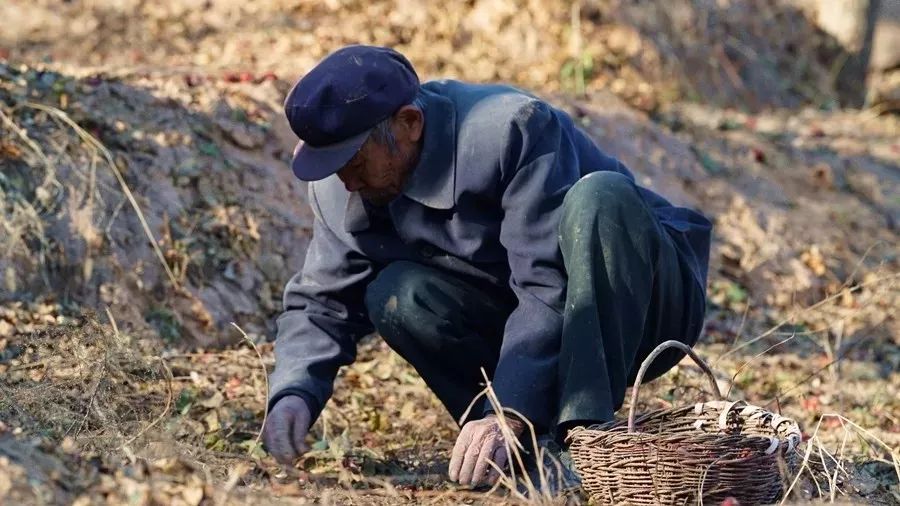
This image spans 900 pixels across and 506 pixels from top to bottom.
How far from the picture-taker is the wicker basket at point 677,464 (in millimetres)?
2910

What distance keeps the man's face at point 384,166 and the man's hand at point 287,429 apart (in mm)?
599

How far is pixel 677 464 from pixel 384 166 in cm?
114

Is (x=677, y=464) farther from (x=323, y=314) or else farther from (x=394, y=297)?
(x=323, y=314)

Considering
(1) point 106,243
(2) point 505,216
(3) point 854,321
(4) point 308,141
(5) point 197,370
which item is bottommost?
(3) point 854,321

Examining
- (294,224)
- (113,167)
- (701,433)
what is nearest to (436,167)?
(701,433)

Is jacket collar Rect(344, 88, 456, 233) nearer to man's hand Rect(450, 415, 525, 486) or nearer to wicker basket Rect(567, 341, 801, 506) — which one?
man's hand Rect(450, 415, 525, 486)

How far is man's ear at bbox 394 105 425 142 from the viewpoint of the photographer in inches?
136

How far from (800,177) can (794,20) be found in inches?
102

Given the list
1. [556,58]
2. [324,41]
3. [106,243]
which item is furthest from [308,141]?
[556,58]

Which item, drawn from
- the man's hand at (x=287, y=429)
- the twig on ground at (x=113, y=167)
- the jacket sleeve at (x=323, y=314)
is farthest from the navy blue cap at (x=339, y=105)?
the twig on ground at (x=113, y=167)

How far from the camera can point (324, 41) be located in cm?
746

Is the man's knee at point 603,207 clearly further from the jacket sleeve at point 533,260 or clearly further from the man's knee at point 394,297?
the man's knee at point 394,297

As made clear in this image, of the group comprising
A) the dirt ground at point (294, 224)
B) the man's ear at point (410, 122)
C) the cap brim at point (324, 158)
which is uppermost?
the man's ear at point (410, 122)

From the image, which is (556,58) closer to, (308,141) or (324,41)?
(324,41)
